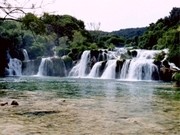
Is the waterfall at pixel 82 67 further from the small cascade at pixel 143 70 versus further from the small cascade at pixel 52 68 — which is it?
the small cascade at pixel 143 70

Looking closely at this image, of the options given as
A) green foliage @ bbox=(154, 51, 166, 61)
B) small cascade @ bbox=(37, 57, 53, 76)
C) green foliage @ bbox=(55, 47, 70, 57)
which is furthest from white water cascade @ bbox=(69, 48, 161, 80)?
green foliage @ bbox=(55, 47, 70, 57)

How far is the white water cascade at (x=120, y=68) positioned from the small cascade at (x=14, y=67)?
7.70m

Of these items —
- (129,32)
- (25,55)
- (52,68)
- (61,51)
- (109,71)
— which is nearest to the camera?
(109,71)

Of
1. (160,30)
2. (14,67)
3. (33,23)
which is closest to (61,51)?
(14,67)

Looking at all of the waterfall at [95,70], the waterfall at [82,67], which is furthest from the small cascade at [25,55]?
the waterfall at [95,70]

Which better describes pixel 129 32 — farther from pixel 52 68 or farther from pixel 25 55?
pixel 52 68

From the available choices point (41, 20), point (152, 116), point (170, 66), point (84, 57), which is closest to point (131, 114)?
point (152, 116)

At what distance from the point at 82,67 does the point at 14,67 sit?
33.4 feet

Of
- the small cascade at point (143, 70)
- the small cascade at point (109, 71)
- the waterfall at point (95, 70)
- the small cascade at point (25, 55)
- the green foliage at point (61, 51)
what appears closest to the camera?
the small cascade at point (143, 70)

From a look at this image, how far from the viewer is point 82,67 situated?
53188 millimetres

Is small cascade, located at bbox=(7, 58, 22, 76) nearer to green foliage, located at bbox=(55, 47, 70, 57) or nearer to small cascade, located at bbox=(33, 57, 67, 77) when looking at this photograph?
small cascade, located at bbox=(33, 57, 67, 77)

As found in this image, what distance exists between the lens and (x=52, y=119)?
11.4m

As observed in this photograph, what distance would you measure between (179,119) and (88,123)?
10.1ft

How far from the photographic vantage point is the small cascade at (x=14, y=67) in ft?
176
